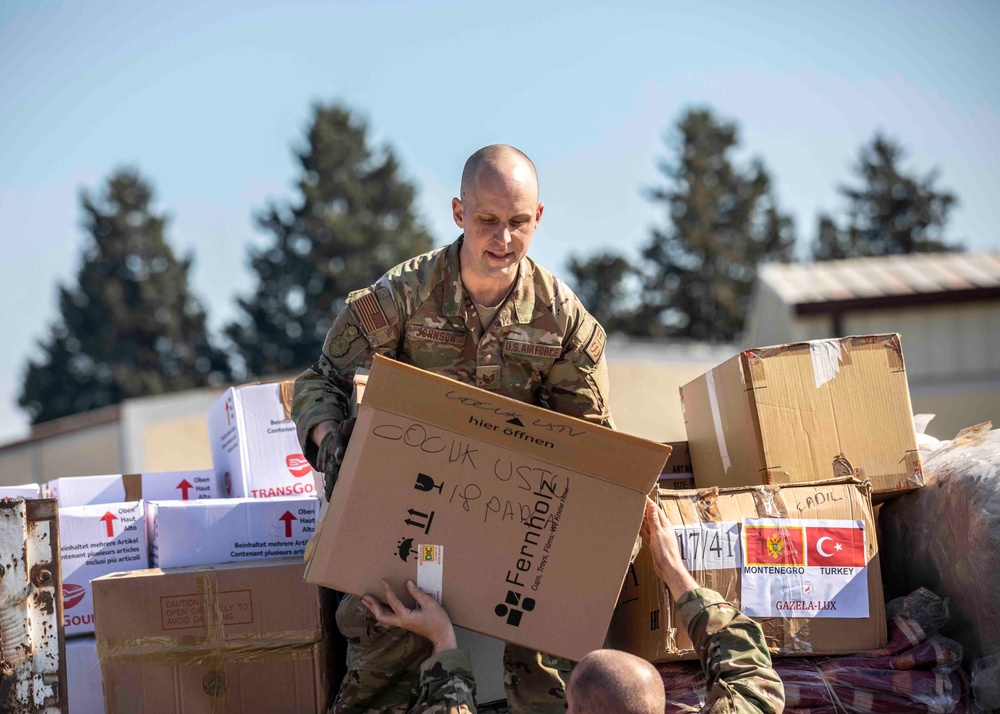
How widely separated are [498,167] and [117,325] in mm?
→ 34083

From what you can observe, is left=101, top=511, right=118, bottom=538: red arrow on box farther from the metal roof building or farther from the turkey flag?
the metal roof building

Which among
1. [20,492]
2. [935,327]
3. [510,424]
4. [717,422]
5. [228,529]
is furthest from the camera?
[935,327]

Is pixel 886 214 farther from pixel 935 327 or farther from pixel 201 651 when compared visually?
pixel 201 651

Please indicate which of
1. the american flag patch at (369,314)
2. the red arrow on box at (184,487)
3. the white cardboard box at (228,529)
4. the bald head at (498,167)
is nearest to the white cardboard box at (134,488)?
the red arrow on box at (184,487)

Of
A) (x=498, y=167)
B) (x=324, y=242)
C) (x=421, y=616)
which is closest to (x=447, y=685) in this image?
(x=421, y=616)

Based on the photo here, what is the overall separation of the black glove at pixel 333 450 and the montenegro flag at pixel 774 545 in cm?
112

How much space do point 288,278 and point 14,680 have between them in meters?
30.1

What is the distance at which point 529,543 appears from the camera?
2.27 metres

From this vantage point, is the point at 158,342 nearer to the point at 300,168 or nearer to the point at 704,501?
the point at 300,168

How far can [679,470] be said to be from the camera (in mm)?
3365

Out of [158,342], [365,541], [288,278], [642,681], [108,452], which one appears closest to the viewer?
[642,681]

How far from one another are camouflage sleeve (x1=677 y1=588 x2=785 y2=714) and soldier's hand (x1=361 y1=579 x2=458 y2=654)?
59 cm

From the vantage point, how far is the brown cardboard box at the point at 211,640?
8.50 feet

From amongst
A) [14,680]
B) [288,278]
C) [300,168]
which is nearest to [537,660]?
[14,680]
